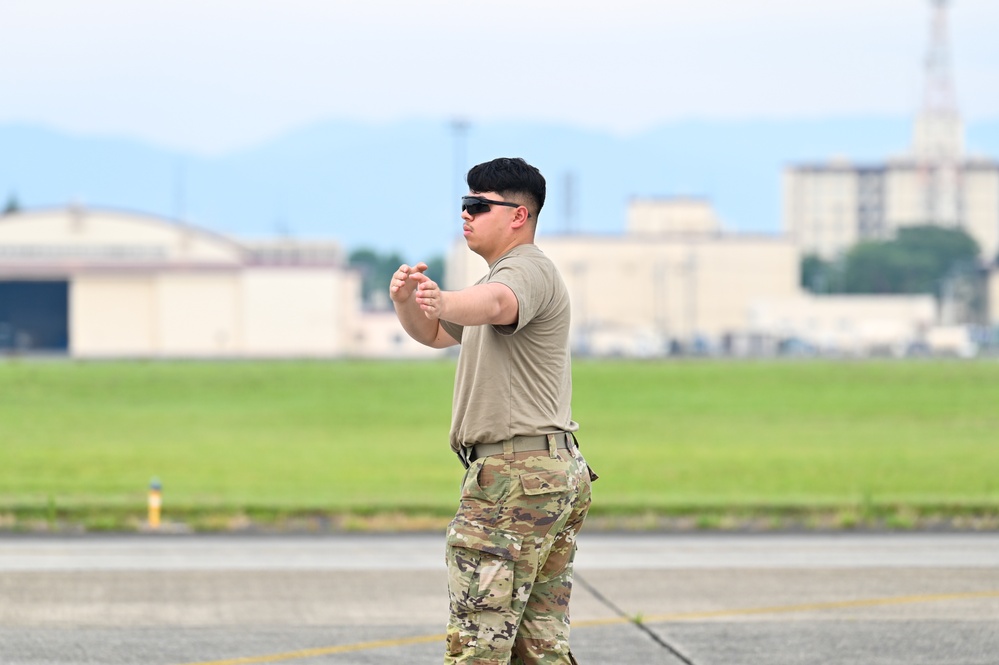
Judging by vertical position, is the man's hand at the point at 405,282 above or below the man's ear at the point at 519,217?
below

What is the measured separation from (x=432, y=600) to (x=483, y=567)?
16.7 ft

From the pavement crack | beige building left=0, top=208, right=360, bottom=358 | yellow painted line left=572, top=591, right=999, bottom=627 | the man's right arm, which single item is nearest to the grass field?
the pavement crack

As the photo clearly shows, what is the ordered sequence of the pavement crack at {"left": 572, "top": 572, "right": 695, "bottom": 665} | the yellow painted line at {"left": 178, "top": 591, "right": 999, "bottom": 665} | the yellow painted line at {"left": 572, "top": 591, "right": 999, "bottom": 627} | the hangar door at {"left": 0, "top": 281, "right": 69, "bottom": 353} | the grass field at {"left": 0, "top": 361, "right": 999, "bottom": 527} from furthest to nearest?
the hangar door at {"left": 0, "top": 281, "right": 69, "bottom": 353} < the grass field at {"left": 0, "top": 361, "right": 999, "bottom": 527} < the yellow painted line at {"left": 572, "top": 591, "right": 999, "bottom": 627} < the pavement crack at {"left": 572, "top": 572, "right": 695, "bottom": 665} < the yellow painted line at {"left": 178, "top": 591, "right": 999, "bottom": 665}

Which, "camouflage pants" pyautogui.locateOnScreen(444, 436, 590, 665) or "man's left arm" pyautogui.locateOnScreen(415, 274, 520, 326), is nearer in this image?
"man's left arm" pyautogui.locateOnScreen(415, 274, 520, 326)

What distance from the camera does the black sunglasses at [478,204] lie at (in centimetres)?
613

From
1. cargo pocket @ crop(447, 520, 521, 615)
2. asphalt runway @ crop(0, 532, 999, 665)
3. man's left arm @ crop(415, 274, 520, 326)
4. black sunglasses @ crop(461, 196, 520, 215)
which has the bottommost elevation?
asphalt runway @ crop(0, 532, 999, 665)

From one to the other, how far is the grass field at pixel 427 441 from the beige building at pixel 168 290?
42.8m

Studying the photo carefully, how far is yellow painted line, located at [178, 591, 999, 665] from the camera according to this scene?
877 centimetres

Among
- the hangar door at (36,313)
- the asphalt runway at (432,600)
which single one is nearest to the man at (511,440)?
the asphalt runway at (432,600)

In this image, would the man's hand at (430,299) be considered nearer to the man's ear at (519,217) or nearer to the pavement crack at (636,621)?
the man's ear at (519,217)

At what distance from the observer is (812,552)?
13906 millimetres

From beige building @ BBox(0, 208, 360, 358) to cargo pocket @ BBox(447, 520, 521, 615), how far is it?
98.8m

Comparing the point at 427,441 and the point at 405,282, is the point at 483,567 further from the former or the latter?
the point at 427,441

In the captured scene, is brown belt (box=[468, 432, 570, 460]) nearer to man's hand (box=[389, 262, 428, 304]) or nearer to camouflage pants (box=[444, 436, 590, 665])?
camouflage pants (box=[444, 436, 590, 665])
